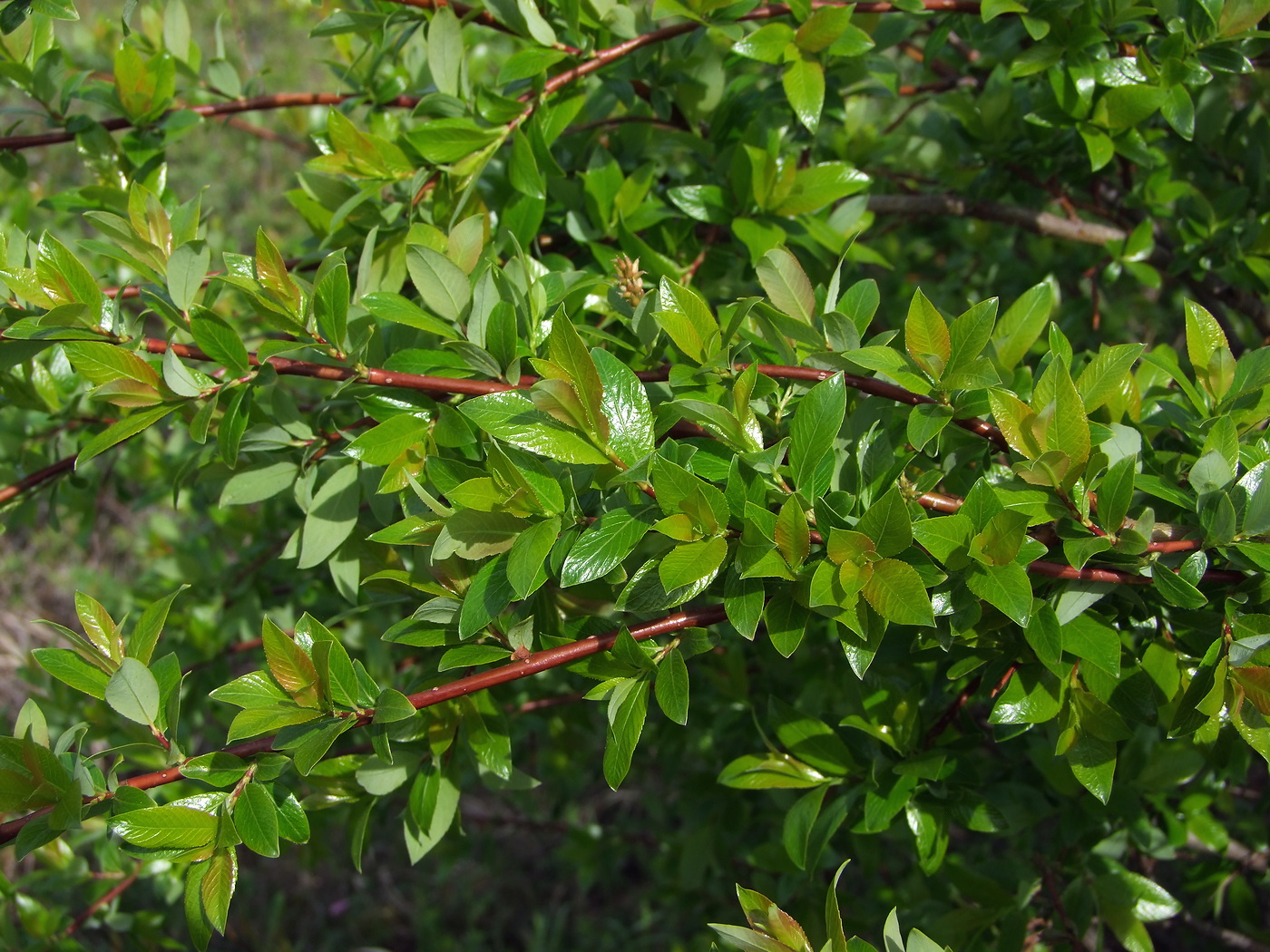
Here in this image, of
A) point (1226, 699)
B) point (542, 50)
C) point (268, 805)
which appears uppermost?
point (542, 50)

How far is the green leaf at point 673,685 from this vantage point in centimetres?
94

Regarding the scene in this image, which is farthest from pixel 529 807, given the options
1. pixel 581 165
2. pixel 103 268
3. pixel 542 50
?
pixel 542 50

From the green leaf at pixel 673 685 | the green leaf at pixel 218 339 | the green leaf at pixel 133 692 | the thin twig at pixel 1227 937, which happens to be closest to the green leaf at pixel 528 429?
the green leaf at pixel 673 685

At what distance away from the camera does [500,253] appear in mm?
1384

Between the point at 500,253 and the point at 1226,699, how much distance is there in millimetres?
1072

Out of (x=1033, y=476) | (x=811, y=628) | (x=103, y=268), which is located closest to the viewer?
(x=1033, y=476)

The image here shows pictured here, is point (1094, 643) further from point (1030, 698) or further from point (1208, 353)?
point (1208, 353)

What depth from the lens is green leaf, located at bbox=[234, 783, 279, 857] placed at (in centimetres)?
92

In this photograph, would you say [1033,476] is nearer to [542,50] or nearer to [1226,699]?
[1226,699]

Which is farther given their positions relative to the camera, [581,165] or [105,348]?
[581,165]

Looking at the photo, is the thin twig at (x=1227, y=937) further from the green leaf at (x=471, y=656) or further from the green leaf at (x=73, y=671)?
the green leaf at (x=73, y=671)

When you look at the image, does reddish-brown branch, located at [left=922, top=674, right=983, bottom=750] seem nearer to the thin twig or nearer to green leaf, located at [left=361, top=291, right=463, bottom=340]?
green leaf, located at [left=361, top=291, right=463, bottom=340]

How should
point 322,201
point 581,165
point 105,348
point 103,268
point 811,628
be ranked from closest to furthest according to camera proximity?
point 105,348, point 322,201, point 581,165, point 811,628, point 103,268

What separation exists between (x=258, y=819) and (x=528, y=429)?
48cm
